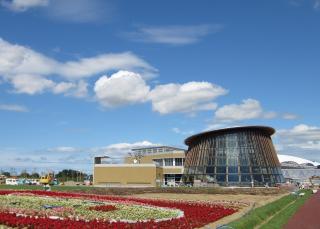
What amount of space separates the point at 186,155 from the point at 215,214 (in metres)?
80.0

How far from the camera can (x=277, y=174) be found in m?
92.4

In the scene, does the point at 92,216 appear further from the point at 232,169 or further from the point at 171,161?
the point at 171,161

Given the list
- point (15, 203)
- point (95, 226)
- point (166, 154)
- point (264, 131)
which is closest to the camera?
point (95, 226)

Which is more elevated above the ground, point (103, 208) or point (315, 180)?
point (315, 180)

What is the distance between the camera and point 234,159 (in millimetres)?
87938

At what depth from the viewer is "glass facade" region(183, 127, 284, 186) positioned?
282 ft

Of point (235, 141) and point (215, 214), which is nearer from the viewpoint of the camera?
point (215, 214)

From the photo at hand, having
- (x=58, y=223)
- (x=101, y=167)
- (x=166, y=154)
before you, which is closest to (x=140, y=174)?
(x=101, y=167)

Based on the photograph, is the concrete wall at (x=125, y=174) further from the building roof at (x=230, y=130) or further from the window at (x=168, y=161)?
the window at (x=168, y=161)

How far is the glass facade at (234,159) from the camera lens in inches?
3381

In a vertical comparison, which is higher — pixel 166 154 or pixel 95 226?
pixel 166 154

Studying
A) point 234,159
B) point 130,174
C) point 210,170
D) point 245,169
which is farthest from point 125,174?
point 245,169

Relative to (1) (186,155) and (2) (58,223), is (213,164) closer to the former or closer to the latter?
(1) (186,155)

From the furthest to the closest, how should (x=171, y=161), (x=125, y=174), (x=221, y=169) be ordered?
(x=171, y=161)
(x=125, y=174)
(x=221, y=169)
